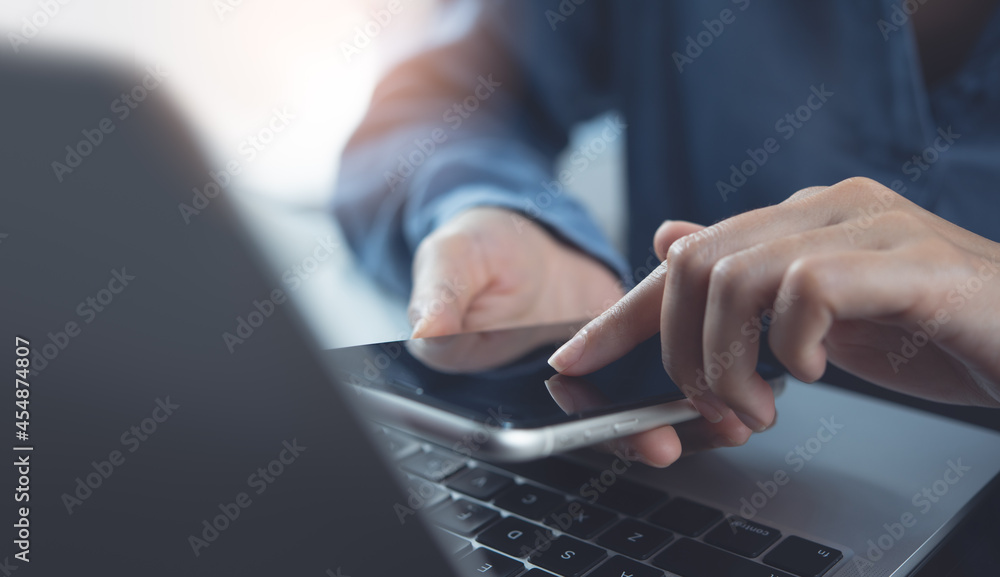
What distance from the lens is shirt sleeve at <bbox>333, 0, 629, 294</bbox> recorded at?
903 mm

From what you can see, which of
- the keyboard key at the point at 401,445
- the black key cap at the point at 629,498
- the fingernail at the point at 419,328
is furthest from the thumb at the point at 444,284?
the black key cap at the point at 629,498

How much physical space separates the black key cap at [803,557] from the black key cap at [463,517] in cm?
16

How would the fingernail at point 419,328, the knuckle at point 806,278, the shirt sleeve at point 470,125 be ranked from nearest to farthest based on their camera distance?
1. the knuckle at point 806,278
2. the fingernail at point 419,328
3. the shirt sleeve at point 470,125

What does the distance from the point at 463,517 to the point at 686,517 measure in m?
0.13

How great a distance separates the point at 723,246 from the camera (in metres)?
0.40

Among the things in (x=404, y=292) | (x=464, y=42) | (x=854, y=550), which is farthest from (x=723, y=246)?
(x=464, y=42)

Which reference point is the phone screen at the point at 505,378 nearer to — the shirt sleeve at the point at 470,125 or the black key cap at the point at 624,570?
the black key cap at the point at 624,570

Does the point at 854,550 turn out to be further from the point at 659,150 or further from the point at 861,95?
the point at 659,150

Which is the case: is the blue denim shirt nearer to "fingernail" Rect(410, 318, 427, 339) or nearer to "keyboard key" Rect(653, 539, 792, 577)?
"fingernail" Rect(410, 318, 427, 339)

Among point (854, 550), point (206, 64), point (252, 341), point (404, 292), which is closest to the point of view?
point (252, 341)

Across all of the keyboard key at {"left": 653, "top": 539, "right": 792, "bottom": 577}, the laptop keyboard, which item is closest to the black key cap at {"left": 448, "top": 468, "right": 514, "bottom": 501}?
the laptop keyboard

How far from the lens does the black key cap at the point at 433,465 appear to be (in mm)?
471

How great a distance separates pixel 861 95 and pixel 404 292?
0.58 meters

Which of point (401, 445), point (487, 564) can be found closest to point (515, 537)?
point (487, 564)
